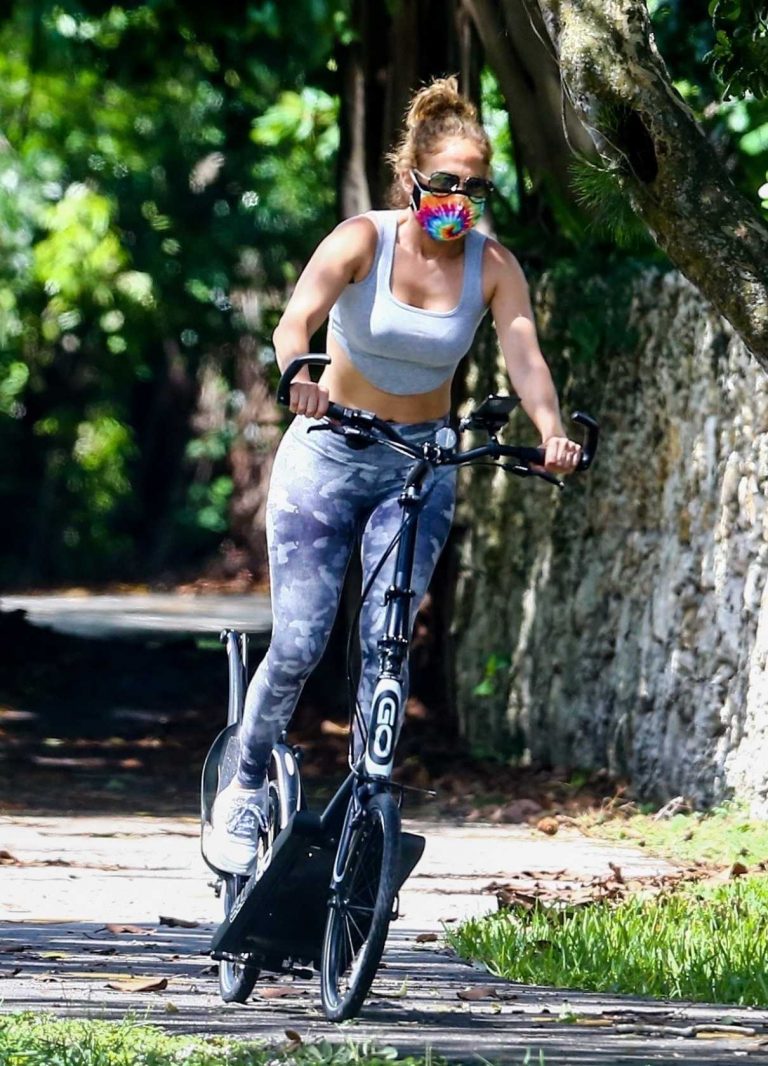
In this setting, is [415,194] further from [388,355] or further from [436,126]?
[388,355]

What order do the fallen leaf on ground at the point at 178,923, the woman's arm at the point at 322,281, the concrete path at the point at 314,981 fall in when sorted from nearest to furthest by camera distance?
the concrete path at the point at 314,981, the woman's arm at the point at 322,281, the fallen leaf on ground at the point at 178,923

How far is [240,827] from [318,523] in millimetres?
847

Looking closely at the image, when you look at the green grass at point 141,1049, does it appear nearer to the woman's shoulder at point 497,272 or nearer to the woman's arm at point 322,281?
the woman's arm at point 322,281

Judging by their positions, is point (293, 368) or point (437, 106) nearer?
point (293, 368)

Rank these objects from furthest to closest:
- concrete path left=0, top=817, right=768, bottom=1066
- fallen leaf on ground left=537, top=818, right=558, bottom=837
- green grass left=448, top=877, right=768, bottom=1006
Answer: fallen leaf on ground left=537, top=818, right=558, bottom=837 < green grass left=448, top=877, right=768, bottom=1006 < concrete path left=0, top=817, right=768, bottom=1066

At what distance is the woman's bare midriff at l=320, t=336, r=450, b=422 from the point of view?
5.22 meters

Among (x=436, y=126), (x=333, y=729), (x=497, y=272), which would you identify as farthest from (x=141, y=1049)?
(x=333, y=729)

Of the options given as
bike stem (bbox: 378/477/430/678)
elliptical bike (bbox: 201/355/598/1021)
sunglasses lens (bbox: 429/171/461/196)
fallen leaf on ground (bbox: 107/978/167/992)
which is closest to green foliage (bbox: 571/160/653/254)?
sunglasses lens (bbox: 429/171/461/196)

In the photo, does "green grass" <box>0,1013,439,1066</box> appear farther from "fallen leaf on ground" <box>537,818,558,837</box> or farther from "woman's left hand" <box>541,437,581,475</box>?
"fallen leaf on ground" <box>537,818,558,837</box>

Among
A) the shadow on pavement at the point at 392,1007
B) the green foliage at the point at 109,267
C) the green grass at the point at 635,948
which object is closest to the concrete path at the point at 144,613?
the green foliage at the point at 109,267

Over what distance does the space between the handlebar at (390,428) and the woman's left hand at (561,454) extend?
0.5 inches

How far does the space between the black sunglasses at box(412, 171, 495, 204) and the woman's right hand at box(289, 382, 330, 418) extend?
690 millimetres

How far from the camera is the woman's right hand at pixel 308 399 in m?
4.67

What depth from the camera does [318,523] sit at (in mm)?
5172
